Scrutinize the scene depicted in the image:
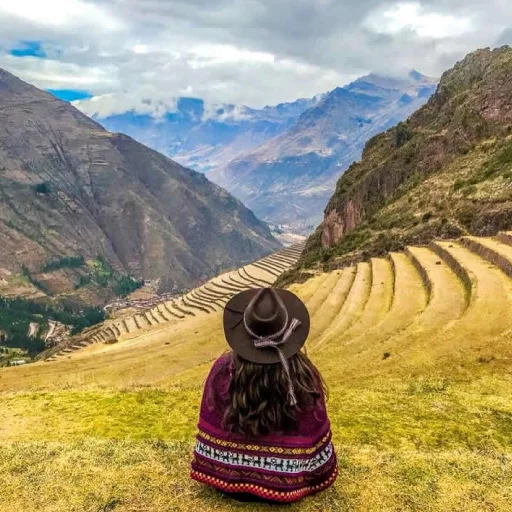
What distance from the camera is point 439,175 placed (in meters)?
46.8

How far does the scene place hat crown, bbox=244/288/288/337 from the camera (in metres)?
5.21

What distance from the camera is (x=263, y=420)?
546 cm

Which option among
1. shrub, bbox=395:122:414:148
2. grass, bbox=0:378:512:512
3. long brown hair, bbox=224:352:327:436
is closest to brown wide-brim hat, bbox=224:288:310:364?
long brown hair, bbox=224:352:327:436

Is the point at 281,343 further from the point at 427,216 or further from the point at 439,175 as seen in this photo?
the point at 439,175

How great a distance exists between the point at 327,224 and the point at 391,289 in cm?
4318

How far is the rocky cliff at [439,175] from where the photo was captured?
3456 cm

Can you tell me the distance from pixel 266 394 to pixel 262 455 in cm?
73

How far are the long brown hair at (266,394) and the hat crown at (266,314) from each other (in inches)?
15.9

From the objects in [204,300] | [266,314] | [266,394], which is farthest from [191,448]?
[204,300]

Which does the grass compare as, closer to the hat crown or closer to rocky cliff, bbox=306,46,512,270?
the hat crown

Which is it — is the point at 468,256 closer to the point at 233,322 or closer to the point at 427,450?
the point at 427,450

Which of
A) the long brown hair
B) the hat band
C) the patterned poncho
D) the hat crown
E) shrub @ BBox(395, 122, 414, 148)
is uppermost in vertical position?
shrub @ BBox(395, 122, 414, 148)

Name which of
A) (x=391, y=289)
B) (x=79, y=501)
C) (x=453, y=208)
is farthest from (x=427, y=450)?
(x=453, y=208)

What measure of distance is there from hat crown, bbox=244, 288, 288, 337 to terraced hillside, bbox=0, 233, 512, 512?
217 cm
